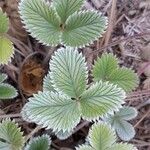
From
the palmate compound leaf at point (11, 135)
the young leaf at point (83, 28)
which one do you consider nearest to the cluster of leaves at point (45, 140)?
the palmate compound leaf at point (11, 135)

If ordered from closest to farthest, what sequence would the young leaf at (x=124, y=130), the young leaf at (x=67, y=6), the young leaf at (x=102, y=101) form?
the young leaf at (x=102, y=101) < the young leaf at (x=67, y=6) < the young leaf at (x=124, y=130)

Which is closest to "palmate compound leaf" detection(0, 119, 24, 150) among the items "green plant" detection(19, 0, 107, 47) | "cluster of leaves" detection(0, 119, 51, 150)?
"cluster of leaves" detection(0, 119, 51, 150)

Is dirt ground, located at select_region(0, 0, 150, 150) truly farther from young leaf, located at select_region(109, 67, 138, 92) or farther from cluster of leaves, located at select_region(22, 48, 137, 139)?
cluster of leaves, located at select_region(22, 48, 137, 139)

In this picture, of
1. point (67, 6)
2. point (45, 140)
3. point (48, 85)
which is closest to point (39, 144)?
point (45, 140)

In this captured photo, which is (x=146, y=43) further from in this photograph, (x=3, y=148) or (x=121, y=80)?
(x=3, y=148)

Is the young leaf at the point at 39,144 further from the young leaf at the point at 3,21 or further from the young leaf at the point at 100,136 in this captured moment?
the young leaf at the point at 3,21
